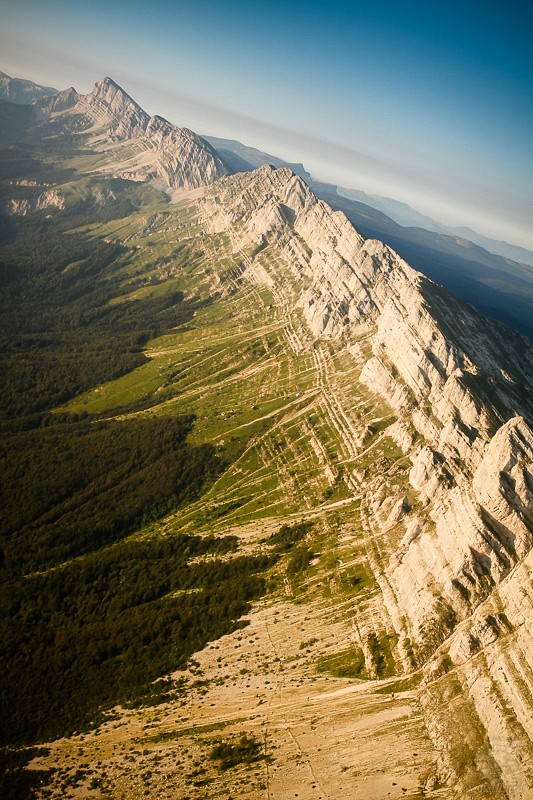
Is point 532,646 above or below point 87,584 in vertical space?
above

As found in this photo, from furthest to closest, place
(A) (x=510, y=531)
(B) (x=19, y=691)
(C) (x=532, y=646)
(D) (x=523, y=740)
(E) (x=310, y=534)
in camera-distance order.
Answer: (E) (x=310, y=534) < (B) (x=19, y=691) < (A) (x=510, y=531) < (C) (x=532, y=646) < (D) (x=523, y=740)

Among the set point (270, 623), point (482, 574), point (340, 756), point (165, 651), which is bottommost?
point (165, 651)

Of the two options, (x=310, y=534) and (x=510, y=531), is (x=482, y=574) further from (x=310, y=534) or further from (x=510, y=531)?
(x=310, y=534)

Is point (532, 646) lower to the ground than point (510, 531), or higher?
lower

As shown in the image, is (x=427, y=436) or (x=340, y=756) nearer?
(x=340, y=756)

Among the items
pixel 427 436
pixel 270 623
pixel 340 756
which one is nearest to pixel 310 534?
pixel 270 623

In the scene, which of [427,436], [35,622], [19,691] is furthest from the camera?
[427,436]

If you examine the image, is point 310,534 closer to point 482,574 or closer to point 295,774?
point 482,574

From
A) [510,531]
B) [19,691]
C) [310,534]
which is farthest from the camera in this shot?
[310,534]

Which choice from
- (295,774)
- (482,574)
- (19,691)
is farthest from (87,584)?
(482,574)
